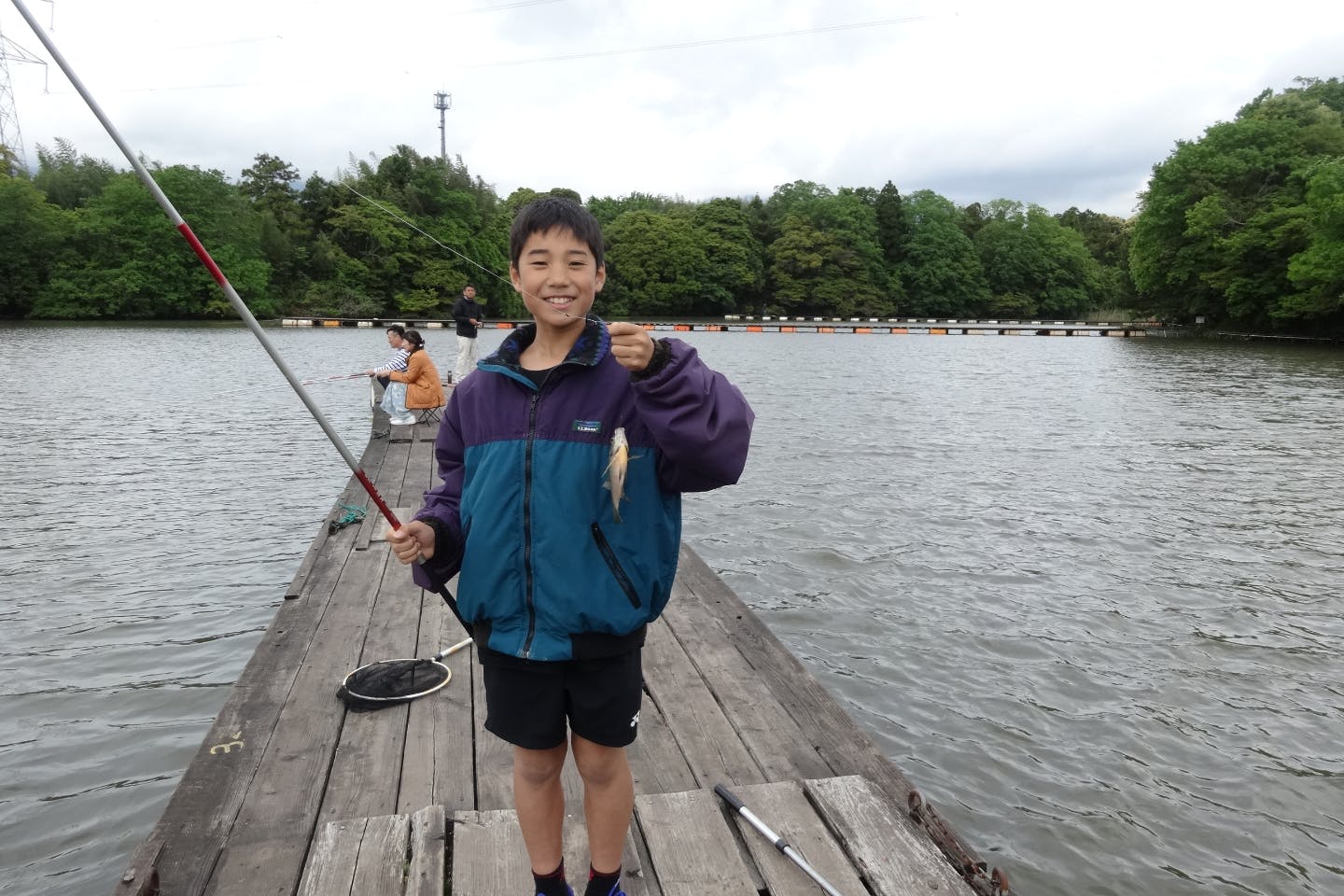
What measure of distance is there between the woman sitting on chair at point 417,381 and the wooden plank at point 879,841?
10.8m

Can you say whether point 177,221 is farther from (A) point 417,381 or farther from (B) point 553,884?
(A) point 417,381

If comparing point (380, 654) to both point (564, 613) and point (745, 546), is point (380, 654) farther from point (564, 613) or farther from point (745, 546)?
point (745, 546)

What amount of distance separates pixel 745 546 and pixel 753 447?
635 cm

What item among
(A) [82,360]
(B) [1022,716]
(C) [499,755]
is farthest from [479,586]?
(A) [82,360]

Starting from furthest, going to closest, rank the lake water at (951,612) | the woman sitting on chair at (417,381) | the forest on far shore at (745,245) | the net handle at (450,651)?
the forest on far shore at (745,245)
the woman sitting on chair at (417,381)
the lake water at (951,612)
the net handle at (450,651)

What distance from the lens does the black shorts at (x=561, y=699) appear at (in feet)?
7.82

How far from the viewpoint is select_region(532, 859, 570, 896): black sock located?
262cm

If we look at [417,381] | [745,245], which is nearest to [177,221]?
[417,381]

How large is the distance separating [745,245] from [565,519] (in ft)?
289

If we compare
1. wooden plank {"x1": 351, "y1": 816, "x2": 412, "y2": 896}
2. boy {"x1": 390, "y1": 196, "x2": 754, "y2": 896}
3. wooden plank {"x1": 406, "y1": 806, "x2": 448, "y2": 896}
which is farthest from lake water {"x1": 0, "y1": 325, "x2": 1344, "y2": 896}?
boy {"x1": 390, "y1": 196, "x2": 754, "y2": 896}

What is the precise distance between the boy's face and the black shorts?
930 mm

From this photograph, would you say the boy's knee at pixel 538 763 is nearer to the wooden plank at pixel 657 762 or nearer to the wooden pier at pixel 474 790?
the wooden pier at pixel 474 790

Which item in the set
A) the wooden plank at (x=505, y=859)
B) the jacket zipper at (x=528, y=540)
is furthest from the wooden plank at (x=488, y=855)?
the jacket zipper at (x=528, y=540)

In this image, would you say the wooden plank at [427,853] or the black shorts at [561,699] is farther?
the wooden plank at [427,853]
